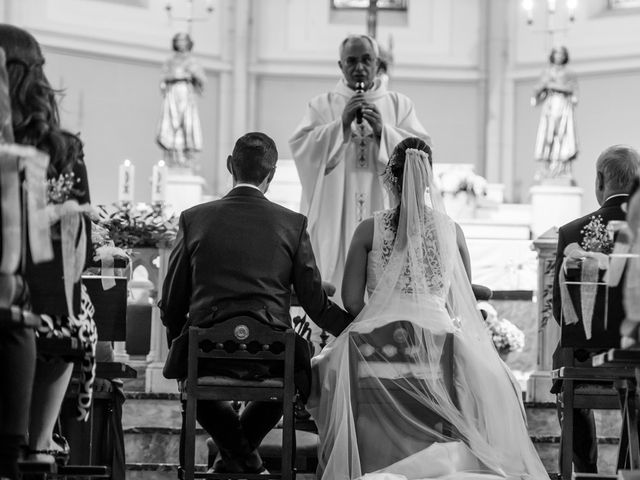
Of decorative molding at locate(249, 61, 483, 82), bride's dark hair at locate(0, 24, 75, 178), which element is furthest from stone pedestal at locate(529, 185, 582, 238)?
bride's dark hair at locate(0, 24, 75, 178)

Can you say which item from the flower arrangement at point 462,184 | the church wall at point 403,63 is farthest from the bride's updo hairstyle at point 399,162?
the church wall at point 403,63

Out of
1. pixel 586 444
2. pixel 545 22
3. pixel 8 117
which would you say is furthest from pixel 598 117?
pixel 8 117

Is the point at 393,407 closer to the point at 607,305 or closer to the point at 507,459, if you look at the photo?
the point at 507,459

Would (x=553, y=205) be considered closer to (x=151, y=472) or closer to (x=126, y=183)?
(x=126, y=183)

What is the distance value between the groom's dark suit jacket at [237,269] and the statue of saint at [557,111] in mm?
9865

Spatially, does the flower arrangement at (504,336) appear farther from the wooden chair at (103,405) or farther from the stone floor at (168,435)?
the wooden chair at (103,405)

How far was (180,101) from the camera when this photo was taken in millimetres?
15711

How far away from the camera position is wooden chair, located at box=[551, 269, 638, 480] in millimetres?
5766

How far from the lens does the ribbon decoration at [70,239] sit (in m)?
4.72

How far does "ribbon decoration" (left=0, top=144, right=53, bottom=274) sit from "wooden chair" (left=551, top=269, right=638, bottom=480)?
2363mm

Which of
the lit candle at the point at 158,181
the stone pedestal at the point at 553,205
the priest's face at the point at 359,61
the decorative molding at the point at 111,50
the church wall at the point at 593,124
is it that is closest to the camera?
the priest's face at the point at 359,61

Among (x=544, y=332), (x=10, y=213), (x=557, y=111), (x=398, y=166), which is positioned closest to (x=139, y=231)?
(x=544, y=332)

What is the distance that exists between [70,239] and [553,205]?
11.3 m

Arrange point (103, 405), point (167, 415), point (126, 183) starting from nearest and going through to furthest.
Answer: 1. point (103, 405)
2. point (167, 415)
3. point (126, 183)
